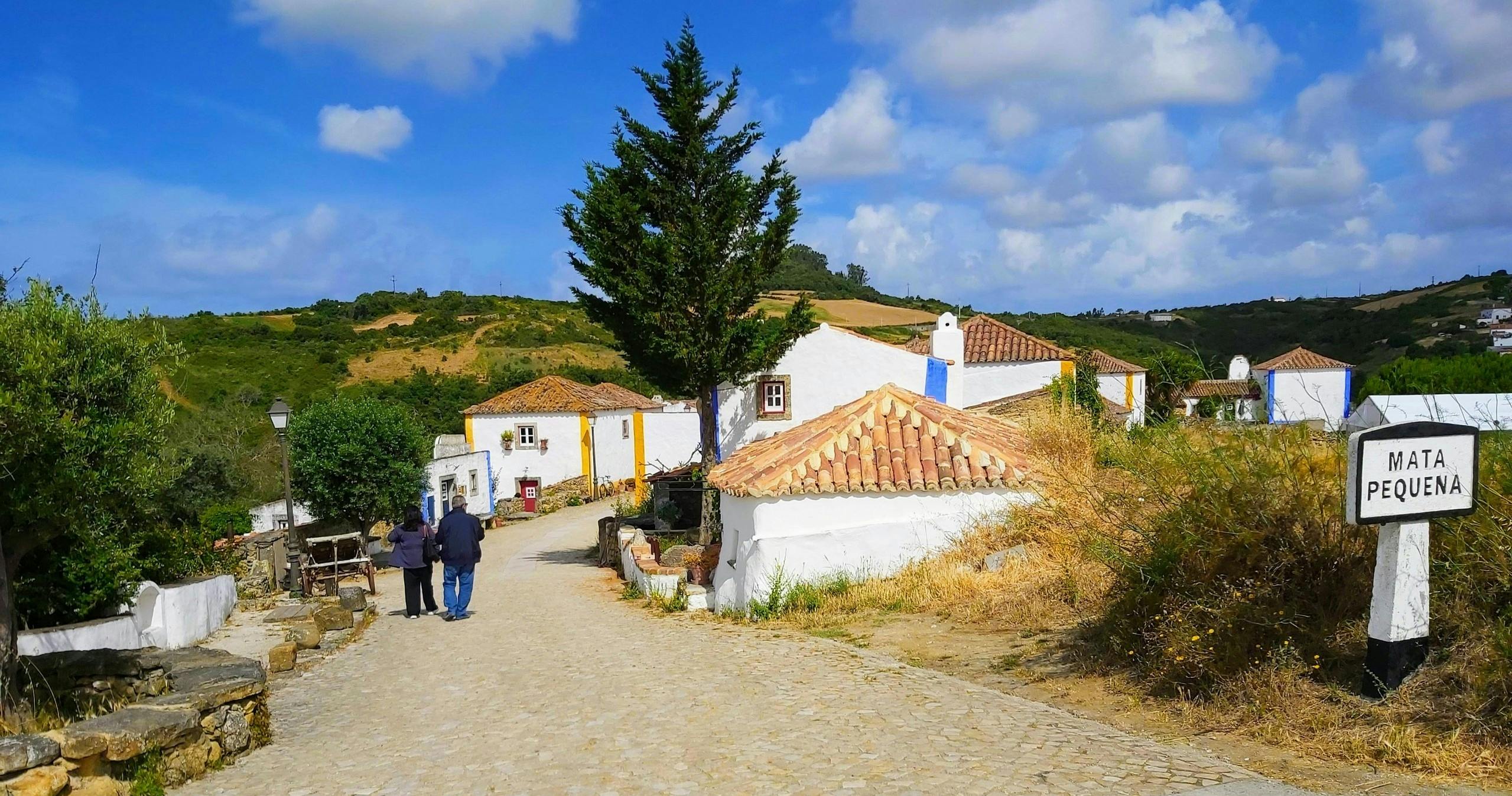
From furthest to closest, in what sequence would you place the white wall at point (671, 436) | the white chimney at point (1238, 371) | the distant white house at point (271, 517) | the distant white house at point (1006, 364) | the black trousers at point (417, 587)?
the white chimney at point (1238, 371), the white wall at point (671, 436), the distant white house at point (271, 517), the distant white house at point (1006, 364), the black trousers at point (417, 587)

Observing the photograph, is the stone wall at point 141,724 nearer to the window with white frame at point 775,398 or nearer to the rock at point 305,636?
the rock at point 305,636

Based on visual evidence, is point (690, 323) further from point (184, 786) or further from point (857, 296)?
point (857, 296)

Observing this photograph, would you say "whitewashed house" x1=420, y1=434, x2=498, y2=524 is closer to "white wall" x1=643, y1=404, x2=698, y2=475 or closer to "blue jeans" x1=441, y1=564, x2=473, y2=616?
"white wall" x1=643, y1=404, x2=698, y2=475

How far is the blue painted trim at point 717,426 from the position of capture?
2144 cm

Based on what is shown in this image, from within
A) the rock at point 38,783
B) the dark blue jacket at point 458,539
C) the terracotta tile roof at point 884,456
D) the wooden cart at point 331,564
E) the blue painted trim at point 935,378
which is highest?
the blue painted trim at point 935,378

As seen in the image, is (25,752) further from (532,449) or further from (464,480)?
(532,449)

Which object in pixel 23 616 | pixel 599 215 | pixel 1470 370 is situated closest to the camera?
pixel 23 616

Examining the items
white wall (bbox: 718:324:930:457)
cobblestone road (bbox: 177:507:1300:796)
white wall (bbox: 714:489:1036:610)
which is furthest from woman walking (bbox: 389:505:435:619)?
white wall (bbox: 718:324:930:457)

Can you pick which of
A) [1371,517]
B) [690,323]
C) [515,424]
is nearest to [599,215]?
[690,323]

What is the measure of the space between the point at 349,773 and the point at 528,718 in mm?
1429

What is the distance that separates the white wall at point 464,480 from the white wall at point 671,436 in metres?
7.00

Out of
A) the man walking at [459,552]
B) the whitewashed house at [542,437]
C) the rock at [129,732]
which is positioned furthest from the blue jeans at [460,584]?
the whitewashed house at [542,437]

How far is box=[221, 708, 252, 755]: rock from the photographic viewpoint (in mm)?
6605

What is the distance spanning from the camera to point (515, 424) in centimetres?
3966
